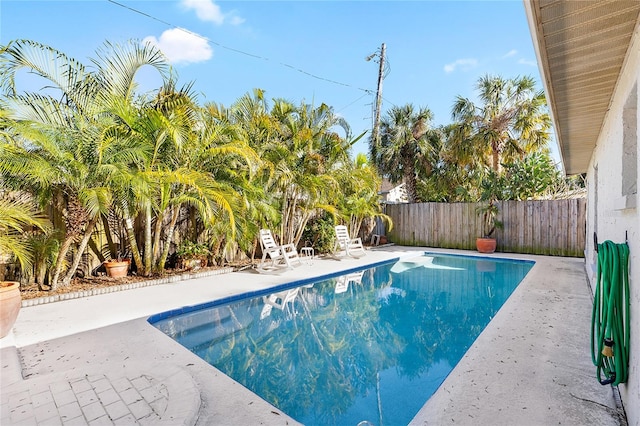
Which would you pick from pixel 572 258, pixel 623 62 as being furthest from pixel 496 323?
pixel 572 258

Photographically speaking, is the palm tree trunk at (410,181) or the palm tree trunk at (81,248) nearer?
the palm tree trunk at (81,248)

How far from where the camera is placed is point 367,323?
4.43 meters

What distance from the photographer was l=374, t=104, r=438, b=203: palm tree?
13.5 meters

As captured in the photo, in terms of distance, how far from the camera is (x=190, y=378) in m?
2.54

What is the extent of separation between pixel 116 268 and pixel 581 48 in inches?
265

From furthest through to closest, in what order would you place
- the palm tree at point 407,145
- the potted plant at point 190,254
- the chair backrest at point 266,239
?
the palm tree at point 407,145 → the chair backrest at point 266,239 → the potted plant at point 190,254

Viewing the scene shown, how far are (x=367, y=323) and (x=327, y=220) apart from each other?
5.95m

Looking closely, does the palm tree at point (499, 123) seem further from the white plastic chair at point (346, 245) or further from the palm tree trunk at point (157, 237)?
the palm tree trunk at point (157, 237)

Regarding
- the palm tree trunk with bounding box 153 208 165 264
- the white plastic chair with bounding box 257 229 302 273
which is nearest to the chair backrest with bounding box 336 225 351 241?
the white plastic chair with bounding box 257 229 302 273

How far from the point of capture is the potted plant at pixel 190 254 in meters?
6.80

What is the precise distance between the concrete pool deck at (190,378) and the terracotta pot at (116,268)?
56.7 inches

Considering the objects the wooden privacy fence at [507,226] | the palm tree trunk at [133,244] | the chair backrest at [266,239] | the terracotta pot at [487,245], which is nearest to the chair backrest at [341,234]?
the chair backrest at [266,239]

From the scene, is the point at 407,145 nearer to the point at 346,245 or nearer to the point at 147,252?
the point at 346,245

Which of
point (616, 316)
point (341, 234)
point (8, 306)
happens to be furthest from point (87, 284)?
point (616, 316)
